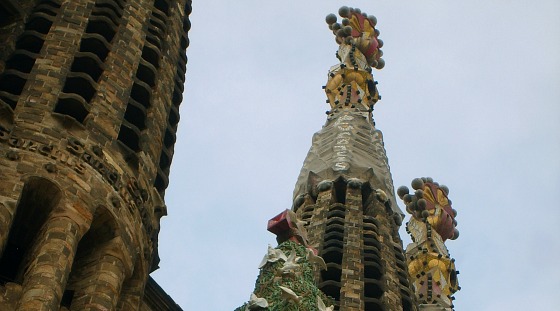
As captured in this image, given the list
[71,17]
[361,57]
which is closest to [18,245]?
[71,17]

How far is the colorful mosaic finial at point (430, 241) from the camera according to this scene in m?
47.7

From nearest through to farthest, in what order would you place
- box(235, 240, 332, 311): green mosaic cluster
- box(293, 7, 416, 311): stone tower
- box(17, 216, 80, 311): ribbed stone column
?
box(17, 216, 80, 311): ribbed stone column, box(235, 240, 332, 311): green mosaic cluster, box(293, 7, 416, 311): stone tower

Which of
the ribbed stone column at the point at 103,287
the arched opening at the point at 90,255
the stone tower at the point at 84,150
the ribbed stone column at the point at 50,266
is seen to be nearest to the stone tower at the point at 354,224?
the stone tower at the point at 84,150

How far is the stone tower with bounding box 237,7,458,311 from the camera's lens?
34344 mm

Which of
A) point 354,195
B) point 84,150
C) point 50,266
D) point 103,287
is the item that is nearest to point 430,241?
point 354,195

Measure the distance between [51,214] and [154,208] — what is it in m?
3.06

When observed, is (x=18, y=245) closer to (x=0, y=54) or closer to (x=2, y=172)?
(x=2, y=172)

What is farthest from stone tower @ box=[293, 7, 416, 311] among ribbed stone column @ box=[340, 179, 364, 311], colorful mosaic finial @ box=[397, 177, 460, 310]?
colorful mosaic finial @ box=[397, 177, 460, 310]

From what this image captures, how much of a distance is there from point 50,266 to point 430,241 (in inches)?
957

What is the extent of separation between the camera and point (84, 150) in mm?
29031

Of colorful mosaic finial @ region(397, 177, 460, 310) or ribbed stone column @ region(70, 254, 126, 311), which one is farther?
colorful mosaic finial @ region(397, 177, 460, 310)

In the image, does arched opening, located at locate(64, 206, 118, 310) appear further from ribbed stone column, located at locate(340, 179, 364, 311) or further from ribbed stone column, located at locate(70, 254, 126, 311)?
ribbed stone column, located at locate(340, 179, 364, 311)

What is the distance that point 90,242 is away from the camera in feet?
92.5

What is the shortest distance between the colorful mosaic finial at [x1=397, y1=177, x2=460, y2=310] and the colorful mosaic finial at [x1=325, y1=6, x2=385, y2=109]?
3.15m
